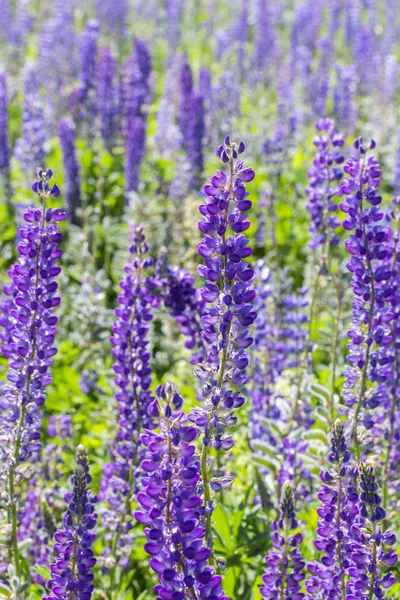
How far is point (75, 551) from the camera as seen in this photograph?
2.25 meters

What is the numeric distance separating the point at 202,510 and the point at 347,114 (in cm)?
871

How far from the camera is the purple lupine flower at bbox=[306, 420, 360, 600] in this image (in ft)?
7.55

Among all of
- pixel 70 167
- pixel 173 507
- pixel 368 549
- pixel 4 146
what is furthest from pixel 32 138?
pixel 173 507

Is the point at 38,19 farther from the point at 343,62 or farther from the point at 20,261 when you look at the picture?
the point at 20,261

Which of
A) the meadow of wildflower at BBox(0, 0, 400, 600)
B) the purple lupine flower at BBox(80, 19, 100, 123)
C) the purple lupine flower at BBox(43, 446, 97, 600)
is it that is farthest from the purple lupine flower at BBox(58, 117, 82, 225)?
the purple lupine flower at BBox(43, 446, 97, 600)

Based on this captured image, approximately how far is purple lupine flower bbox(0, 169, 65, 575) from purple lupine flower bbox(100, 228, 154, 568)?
16.9 inches

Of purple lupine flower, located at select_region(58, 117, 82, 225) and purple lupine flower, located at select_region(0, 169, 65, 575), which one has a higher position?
purple lupine flower, located at select_region(58, 117, 82, 225)

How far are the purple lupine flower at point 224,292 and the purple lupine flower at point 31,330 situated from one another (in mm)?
605

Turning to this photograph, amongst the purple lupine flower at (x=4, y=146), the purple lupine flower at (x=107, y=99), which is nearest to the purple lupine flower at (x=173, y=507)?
the purple lupine flower at (x=4, y=146)

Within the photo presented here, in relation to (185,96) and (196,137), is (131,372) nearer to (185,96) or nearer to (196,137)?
(196,137)

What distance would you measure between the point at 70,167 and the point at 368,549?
18.8 ft

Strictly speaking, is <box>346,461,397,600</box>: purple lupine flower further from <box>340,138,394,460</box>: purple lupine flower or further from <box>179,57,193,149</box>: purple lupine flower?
<box>179,57,193,149</box>: purple lupine flower

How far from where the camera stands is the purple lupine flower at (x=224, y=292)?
2193mm

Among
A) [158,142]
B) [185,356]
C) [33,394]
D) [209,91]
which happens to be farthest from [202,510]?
[209,91]
